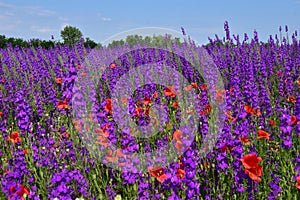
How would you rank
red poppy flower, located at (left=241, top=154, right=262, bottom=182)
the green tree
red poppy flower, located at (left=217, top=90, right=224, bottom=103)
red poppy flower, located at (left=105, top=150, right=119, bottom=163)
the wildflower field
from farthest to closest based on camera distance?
the green tree < red poppy flower, located at (left=217, top=90, right=224, bottom=103) < red poppy flower, located at (left=105, top=150, right=119, bottom=163) < the wildflower field < red poppy flower, located at (left=241, top=154, right=262, bottom=182)

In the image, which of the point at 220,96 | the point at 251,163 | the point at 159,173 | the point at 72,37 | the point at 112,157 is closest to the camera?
the point at 251,163

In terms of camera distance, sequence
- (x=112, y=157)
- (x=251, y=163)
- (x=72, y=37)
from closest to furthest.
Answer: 1. (x=251, y=163)
2. (x=112, y=157)
3. (x=72, y=37)

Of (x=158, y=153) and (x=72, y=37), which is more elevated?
(x=72, y=37)

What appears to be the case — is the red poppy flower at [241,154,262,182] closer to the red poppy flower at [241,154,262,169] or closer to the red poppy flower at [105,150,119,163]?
the red poppy flower at [241,154,262,169]

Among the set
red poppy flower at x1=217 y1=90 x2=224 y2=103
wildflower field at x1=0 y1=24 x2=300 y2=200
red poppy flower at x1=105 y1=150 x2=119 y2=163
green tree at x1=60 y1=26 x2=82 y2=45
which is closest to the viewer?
wildflower field at x1=0 y1=24 x2=300 y2=200

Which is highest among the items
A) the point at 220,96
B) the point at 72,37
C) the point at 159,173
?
the point at 72,37

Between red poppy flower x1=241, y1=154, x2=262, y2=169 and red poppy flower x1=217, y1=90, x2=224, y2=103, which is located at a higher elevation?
red poppy flower x1=217, y1=90, x2=224, y2=103

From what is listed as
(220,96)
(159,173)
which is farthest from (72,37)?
(159,173)

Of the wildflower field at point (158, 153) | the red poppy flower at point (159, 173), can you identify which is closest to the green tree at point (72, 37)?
the wildflower field at point (158, 153)

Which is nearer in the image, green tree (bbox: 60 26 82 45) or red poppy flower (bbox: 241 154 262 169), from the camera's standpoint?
red poppy flower (bbox: 241 154 262 169)

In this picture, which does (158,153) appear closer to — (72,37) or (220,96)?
(220,96)

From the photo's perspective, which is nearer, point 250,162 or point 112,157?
point 250,162

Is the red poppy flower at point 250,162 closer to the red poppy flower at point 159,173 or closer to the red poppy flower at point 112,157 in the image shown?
the red poppy flower at point 159,173

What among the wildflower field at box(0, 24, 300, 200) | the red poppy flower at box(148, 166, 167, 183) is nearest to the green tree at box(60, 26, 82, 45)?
the wildflower field at box(0, 24, 300, 200)
